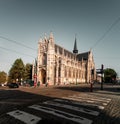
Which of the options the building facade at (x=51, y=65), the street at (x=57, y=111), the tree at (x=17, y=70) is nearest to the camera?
the street at (x=57, y=111)

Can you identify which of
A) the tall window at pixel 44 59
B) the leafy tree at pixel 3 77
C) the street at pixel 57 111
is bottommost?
the street at pixel 57 111

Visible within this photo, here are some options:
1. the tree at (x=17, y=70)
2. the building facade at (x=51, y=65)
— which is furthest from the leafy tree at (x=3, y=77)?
the building facade at (x=51, y=65)

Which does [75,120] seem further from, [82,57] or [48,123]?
[82,57]

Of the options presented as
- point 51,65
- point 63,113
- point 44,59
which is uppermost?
point 44,59

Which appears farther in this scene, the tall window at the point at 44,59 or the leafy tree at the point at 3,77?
the leafy tree at the point at 3,77

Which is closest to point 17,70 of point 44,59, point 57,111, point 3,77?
point 44,59

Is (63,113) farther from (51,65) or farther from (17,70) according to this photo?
(17,70)

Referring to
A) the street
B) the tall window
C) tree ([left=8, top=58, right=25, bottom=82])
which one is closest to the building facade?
the tall window

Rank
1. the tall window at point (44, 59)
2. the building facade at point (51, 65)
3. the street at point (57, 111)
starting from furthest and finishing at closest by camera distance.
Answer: the tall window at point (44, 59)
the building facade at point (51, 65)
the street at point (57, 111)

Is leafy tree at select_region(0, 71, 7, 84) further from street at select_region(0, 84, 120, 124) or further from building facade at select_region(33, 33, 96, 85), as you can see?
street at select_region(0, 84, 120, 124)

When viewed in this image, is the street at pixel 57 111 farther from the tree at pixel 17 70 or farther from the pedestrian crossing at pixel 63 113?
the tree at pixel 17 70

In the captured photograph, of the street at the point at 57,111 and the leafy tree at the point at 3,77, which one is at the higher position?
the leafy tree at the point at 3,77

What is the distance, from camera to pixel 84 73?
357 ft

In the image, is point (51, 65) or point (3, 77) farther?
point (3, 77)
